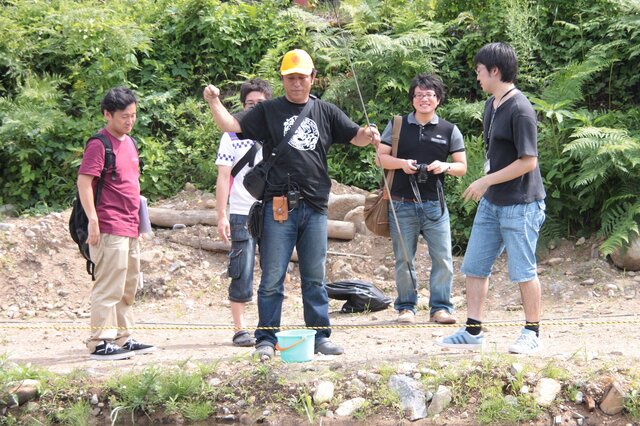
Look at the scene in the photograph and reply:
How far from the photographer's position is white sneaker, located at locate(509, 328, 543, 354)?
18.5ft

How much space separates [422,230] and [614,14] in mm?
4969

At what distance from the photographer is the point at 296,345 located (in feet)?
18.5

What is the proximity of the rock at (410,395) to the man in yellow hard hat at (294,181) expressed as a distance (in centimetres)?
79

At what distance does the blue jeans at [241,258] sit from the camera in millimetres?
6523

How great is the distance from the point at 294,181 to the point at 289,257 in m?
0.53

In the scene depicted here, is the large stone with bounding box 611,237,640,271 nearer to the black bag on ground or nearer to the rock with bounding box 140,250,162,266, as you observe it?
the black bag on ground

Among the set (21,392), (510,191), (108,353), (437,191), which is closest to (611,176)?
(437,191)

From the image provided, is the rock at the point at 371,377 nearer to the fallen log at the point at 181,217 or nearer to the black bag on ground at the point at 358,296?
the black bag on ground at the point at 358,296

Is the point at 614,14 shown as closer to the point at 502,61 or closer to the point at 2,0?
the point at 502,61

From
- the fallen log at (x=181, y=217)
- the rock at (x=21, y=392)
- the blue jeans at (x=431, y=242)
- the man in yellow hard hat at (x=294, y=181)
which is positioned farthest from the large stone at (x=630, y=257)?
the rock at (x=21, y=392)

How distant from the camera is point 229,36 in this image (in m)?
11.8

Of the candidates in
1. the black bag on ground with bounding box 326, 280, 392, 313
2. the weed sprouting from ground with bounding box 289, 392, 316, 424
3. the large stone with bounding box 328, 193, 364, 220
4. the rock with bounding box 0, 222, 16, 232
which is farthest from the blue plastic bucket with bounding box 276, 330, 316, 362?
the rock with bounding box 0, 222, 16, 232

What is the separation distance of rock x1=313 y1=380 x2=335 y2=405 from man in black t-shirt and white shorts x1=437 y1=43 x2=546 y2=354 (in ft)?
4.02

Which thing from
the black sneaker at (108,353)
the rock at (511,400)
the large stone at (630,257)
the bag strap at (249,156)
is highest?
the bag strap at (249,156)
